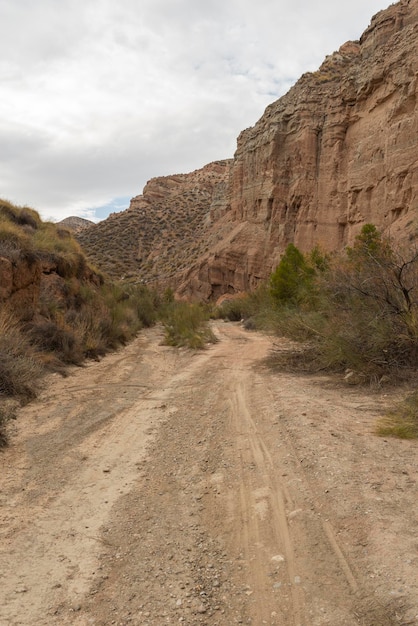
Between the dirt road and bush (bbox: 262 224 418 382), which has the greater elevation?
bush (bbox: 262 224 418 382)

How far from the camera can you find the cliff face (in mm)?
27031

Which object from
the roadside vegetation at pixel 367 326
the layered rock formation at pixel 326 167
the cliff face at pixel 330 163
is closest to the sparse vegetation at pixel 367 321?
the roadside vegetation at pixel 367 326

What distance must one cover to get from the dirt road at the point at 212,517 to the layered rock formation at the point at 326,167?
62.6 ft

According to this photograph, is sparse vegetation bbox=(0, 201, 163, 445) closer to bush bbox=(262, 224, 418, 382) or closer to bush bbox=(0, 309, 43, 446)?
bush bbox=(0, 309, 43, 446)

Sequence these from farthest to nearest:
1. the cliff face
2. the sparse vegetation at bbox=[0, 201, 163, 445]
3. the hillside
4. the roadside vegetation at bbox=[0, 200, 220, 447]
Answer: the hillside, the cliff face, the roadside vegetation at bbox=[0, 200, 220, 447], the sparse vegetation at bbox=[0, 201, 163, 445]

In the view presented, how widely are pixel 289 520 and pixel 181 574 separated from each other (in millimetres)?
996

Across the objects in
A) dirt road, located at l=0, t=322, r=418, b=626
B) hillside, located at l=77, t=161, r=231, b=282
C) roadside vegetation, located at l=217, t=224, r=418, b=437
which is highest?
hillside, located at l=77, t=161, r=231, b=282

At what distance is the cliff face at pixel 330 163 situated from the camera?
1064 inches

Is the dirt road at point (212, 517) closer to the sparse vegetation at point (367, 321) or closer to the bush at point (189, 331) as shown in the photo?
the sparse vegetation at point (367, 321)

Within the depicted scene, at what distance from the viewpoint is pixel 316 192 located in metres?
34.6

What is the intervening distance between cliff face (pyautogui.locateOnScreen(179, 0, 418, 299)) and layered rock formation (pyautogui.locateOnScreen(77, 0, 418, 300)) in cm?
8

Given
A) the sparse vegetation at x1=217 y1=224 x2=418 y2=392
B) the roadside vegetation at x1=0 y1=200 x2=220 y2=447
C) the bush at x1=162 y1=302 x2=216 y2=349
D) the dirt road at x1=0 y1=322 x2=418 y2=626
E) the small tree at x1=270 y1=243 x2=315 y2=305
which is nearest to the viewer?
the dirt road at x1=0 y1=322 x2=418 y2=626

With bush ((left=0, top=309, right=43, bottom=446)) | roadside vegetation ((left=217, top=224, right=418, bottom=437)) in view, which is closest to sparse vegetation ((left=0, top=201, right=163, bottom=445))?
bush ((left=0, top=309, right=43, bottom=446))

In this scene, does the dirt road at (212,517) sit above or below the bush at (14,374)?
below
